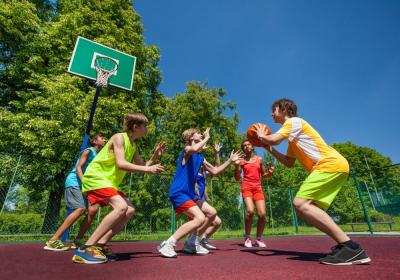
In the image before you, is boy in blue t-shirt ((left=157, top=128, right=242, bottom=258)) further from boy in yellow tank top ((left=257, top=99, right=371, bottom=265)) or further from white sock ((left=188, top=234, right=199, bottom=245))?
boy in yellow tank top ((left=257, top=99, right=371, bottom=265))

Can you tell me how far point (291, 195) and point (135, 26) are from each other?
13781 millimetres

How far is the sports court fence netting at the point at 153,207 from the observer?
8039 mm

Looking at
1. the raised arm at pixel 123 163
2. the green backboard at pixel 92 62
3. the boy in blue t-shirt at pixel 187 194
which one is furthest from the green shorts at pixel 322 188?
the green backboard at pixel 92 62

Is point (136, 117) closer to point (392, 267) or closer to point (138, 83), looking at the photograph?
point (392, 267)

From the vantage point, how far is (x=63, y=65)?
44.8ft

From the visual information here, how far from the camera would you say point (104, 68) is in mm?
7879

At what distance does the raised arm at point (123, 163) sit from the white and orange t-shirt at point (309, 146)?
1614 millimetres

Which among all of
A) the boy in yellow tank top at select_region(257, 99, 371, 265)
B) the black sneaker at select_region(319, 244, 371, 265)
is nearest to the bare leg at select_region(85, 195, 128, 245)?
the boy in yellow tank top at select_region(257, 99, 371, 265)

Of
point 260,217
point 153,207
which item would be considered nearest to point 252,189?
point 260,217

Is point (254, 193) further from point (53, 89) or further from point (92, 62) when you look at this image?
point (53, 89)

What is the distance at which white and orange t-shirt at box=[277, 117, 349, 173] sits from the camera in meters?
3.26

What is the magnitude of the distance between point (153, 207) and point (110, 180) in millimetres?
7176

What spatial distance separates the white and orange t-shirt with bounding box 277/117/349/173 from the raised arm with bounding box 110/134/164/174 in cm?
161

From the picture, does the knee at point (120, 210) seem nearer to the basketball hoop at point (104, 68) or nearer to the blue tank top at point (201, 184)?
the blue tank top at point (201, 184)
